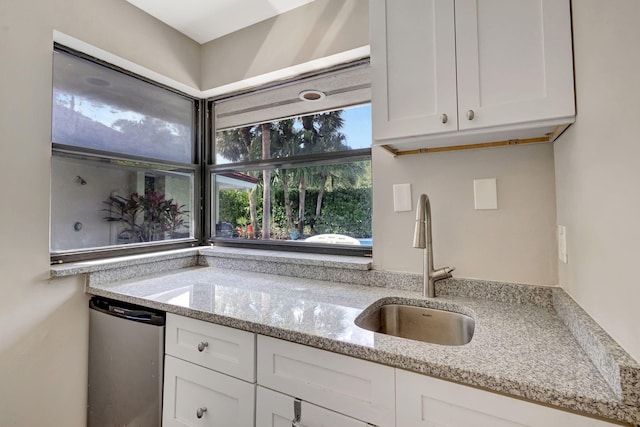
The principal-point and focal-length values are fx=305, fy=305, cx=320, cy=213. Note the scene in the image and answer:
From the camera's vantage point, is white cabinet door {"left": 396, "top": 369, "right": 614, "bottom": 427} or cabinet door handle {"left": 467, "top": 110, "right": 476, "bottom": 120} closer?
white cabinet door {"left": 396, "top": 369, "right": 614, "bottom": 427}

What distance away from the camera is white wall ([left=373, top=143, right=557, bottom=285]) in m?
1.26

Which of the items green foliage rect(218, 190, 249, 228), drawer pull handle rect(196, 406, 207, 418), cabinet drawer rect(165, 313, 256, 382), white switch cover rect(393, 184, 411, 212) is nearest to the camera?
cabinet drawer rect(165, 313, 256, 382)

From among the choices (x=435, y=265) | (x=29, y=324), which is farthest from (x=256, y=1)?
(x=29, y=324)

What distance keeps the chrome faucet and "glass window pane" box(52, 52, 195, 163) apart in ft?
5.93

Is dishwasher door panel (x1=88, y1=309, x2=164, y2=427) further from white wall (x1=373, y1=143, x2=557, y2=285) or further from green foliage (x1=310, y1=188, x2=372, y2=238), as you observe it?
white wall (x1=373, y1=143, x2=557, y2=285)

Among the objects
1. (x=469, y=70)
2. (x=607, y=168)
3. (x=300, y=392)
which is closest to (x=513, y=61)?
(x=469, y=70)

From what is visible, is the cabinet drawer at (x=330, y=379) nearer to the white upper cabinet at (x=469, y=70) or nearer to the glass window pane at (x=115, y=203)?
the white upper cabinet at (x=469, y=70)

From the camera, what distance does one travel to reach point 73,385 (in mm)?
1604

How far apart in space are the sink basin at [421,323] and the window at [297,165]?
458 millimetres

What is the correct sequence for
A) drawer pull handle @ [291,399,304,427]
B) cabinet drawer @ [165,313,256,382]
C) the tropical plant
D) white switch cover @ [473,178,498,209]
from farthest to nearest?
the tropical plant
white switch cover @ [473,178,498,209]
cabinet drawer @ [165,313,256,382]
drawer pull handle @ [291,399,304,427]

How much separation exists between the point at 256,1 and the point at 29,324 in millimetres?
2079

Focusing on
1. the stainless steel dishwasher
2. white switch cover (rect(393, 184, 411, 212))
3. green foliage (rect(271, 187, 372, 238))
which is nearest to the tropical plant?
the stainless steel dishwasher

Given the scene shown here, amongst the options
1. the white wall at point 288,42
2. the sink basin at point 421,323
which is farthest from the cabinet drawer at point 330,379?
the white wall at point 288,42

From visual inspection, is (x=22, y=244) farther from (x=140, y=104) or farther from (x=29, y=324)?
(x=140, y=104)
